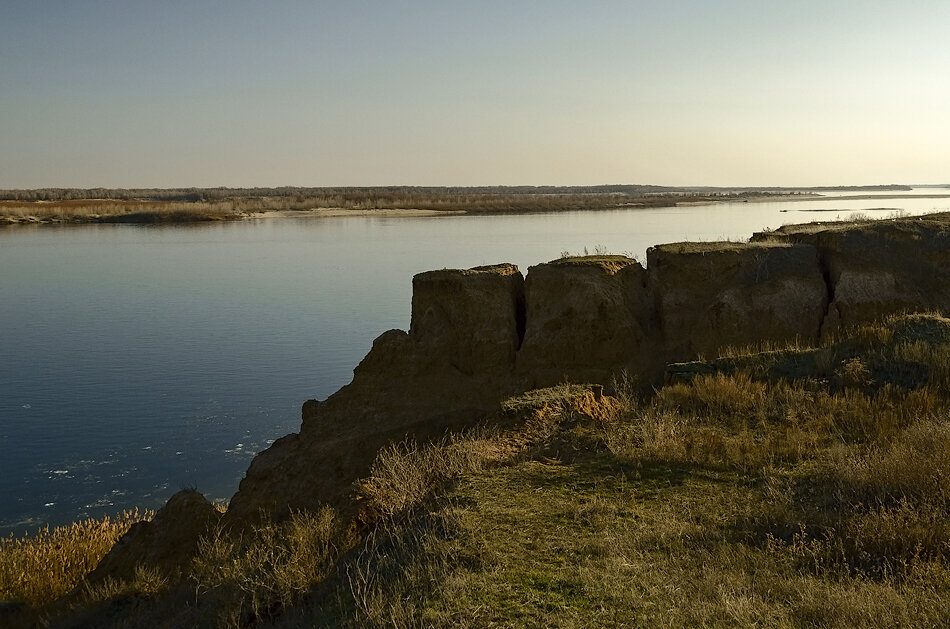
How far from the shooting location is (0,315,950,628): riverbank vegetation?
450 cm

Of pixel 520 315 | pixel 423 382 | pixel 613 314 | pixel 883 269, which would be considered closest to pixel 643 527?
pixel 613 314

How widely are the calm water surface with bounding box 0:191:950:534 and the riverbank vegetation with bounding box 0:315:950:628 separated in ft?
18.3

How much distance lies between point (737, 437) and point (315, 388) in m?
14.0

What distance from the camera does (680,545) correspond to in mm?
5305

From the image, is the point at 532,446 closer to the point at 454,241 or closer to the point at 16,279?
the point at 16,279

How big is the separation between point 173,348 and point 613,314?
16584 millimetres

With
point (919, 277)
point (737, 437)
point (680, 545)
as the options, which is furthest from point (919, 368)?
point (680, 545)

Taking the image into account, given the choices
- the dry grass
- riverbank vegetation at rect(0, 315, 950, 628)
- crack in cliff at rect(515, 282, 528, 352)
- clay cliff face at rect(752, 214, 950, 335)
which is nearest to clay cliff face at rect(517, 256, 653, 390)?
crack in cliff at rect(515, 282, 528, 352)

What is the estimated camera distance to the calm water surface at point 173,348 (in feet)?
49.7

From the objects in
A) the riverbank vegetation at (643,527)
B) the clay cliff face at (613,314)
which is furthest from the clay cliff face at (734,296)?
the riverbank vegetation at (643,527)

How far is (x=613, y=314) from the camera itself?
13938 millimetres

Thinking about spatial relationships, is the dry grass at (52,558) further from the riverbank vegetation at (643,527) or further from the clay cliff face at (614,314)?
the clay cliff face at (614,314)

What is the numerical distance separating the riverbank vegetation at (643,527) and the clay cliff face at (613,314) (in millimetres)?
3659

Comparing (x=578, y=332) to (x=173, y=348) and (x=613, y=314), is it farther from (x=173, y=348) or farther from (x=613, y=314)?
(x=173, y=348)
